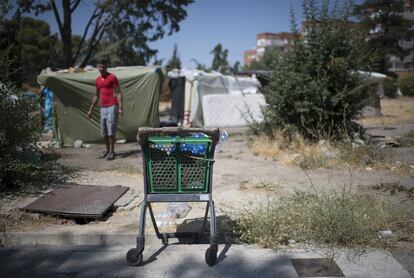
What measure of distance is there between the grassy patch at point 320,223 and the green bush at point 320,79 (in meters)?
4.54

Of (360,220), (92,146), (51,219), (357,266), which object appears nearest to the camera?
(357,266)

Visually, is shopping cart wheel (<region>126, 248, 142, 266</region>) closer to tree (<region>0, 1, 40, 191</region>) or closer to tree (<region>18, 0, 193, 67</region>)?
tree (<region>0, 1, 40, 191</region>)

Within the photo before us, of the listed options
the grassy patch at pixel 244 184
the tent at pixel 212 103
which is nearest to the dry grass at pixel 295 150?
the grassy patch at pixel 244 184

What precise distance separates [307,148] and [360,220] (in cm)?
440

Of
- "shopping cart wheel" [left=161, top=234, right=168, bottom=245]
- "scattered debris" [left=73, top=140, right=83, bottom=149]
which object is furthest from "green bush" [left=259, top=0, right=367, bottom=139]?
"shopping cart wheel" [left=161, top=234, right=168, bottom=245]

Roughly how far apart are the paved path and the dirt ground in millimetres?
482

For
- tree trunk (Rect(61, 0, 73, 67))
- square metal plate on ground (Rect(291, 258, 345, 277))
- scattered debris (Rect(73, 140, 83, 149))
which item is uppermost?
tree trunk (Rect(61, 0, 73, 67))

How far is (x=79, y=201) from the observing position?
5277 millimetres

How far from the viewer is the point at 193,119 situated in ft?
52.0

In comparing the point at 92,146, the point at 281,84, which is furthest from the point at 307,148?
the point at 92,146

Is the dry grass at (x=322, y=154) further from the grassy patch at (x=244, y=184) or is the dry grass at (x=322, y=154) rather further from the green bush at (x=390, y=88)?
the green bush at (x=390, y=88)

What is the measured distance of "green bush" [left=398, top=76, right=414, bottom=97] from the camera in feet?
127

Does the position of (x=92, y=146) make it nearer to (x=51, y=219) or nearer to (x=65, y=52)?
(x=51, y=219)

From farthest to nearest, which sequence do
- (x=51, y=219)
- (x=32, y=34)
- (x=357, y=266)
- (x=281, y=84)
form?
(x=32, y=34), (x=281, y=84), (x=51, y=219), (x=357, y=266)
